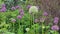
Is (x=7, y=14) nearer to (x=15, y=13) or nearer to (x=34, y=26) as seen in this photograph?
(x=15, y=13)

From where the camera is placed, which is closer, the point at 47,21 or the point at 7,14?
the point at 47,21

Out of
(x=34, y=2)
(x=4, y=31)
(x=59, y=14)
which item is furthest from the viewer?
(x=34, y=2)

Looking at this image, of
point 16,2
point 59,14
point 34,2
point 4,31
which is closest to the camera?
point 4,31

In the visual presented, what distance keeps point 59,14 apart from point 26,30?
1.88 feet

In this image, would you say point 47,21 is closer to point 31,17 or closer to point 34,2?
point 31,17

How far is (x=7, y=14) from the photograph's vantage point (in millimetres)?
3566

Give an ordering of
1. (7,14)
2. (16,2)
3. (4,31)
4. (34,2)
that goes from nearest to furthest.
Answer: (4,31), (7,14), (34,2), (16,2)

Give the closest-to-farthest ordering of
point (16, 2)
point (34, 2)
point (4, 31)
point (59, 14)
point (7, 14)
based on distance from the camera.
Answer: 1. point (4, 31)
2. point (59, 14)
3. point (7, 14)
4. point (34, 2)
5. point (16, 2)

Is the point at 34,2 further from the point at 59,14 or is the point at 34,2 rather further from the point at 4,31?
the point at 4,31

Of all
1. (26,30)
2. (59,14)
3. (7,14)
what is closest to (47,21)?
(59,14)

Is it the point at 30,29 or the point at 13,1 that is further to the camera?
the point at 13,1

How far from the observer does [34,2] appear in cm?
400

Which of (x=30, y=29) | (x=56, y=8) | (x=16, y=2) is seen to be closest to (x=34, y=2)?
(x=16, y=2)

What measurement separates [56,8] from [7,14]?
0.74 meters
